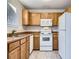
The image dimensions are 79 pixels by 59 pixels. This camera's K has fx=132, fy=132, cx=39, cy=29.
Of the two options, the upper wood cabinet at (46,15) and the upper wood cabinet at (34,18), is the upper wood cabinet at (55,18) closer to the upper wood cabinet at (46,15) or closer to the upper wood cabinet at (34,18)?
the upper wood cabinet at (46,15)

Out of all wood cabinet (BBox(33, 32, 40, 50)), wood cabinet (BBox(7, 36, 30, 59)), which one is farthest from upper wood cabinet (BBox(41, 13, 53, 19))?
wood cabinet (BBox(7, 36, 30, 59))

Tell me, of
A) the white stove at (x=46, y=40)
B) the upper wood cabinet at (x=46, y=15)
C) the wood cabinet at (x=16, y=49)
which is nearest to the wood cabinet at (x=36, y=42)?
the white stove at (x=46, y=40)

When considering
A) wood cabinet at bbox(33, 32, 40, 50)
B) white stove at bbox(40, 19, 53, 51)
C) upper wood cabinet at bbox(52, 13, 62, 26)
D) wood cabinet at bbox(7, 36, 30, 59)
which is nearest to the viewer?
wood cabinet at bbox(7, 36, 30, 59)

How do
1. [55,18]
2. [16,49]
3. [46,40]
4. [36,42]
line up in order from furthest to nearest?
[55,18] → [36,42] → [46,40] → [16,49]

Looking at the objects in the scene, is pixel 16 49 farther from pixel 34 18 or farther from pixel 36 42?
pixel 34 18

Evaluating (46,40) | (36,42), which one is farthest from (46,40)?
(36,42)

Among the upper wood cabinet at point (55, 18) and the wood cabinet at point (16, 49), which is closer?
the wood cabinet at point (16, 49)

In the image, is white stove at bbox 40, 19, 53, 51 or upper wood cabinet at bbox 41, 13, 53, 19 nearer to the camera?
white stove at bbox 40, 19, 53, 51

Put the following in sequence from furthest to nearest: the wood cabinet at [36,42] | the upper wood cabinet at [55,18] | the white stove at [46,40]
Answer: the upper wood cabinet at [55,18], the wood cabinet at [36,42], the white stove at [46,40]

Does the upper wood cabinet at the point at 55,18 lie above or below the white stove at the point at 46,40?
above

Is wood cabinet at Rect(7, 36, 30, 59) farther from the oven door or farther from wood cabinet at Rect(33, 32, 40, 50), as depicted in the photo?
wood cabinet at Rect(33, 32, 40, 50)

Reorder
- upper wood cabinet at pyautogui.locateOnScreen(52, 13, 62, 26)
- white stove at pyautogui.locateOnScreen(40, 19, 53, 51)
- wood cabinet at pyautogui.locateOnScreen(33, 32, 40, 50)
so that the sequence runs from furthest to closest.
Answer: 1. upper wood cabinet at pyautogui.locateOnScreen(52, 13, 62, 26)
2. wood cabinet at pyautogui.locateOnScreen(33, 32, 40, 50)
3. white stove at pyautogui.locateOnScreen(40, 19, 53, 51)
